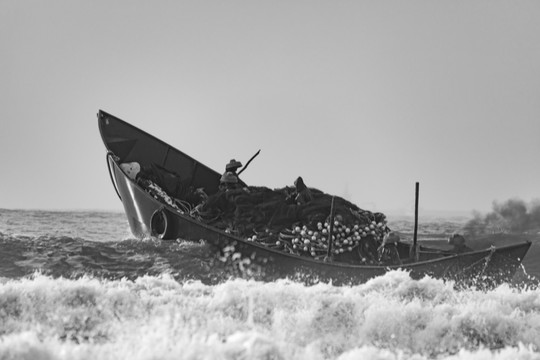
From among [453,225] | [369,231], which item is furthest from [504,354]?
[453,225]

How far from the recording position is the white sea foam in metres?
8.76

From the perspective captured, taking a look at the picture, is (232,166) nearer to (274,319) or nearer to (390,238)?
(390,238)

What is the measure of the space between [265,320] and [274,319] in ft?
0.46

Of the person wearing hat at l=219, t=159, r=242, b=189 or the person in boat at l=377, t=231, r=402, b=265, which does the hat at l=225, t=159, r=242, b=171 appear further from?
the person in boat at l=377, t=231, r=402, b=265

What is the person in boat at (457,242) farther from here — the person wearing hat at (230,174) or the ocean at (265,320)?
the person wearing hat at (230,174)

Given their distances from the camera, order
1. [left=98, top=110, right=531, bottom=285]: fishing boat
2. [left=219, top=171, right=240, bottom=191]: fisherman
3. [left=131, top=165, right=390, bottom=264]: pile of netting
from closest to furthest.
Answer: [left=98, top=110, right=531, bottom=285]: fishing boat → [left=131, top=165, right=390, bottom=264]: pile of netting → [left=219, top=171, right=240, bottom=191]: fisherman

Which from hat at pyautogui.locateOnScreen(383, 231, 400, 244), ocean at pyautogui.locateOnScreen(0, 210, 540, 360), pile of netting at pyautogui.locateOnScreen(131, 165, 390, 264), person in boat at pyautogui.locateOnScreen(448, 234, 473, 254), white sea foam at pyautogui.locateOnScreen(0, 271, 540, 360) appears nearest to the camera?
ocean at pyautogui.locateOnScreen(0, 210, 540, 360)

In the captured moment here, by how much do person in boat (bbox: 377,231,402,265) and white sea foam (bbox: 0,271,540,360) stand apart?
1.54 meters

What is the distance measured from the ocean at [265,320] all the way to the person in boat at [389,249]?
152cm

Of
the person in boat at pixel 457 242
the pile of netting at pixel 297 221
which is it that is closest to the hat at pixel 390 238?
the pile of netting at pixel 297 221

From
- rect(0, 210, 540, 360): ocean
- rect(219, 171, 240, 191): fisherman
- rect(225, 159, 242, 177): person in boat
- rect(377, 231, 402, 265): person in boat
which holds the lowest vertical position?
rect(0, 210, 540, 360): ocean

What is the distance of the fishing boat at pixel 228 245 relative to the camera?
39.3 ft

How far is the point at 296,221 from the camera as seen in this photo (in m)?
14.3

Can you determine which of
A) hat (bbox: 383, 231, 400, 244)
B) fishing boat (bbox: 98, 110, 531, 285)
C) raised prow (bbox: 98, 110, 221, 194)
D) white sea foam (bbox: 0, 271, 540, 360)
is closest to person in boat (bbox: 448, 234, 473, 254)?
fishing boat (bbox: 98, 110, 531, 285)
